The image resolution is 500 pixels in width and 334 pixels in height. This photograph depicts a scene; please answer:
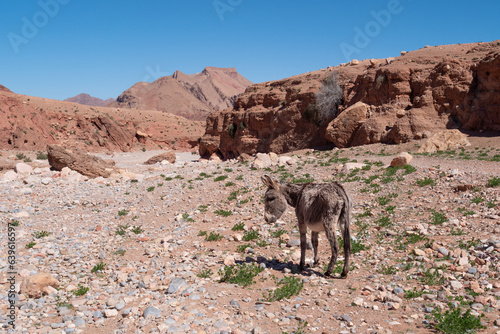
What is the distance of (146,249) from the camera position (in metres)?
10.0

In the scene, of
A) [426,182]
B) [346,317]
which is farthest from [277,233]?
[426,182]

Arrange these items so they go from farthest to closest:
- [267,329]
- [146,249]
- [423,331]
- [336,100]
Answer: [336,100], [146,249], [267,329], [423,331]

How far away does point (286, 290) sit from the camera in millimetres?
6594

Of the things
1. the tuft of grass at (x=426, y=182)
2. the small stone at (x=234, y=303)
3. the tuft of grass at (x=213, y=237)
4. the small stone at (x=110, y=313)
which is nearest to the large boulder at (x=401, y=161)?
the tuft of grass at (x=426, y=182)

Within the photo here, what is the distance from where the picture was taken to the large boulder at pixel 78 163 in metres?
25.8

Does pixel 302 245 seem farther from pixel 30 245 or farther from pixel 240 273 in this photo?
pixel 30 245

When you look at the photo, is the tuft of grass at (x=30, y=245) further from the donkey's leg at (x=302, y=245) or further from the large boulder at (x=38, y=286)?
the donkey's leg at (x=302, y=245)

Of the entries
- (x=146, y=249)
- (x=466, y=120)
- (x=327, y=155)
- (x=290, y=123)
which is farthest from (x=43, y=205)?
(x=466, y=120)

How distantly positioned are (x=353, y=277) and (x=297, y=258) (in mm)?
1657

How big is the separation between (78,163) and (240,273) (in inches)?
911

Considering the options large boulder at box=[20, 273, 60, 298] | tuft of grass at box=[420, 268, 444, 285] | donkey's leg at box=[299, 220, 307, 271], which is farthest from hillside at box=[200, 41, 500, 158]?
large boulder at box=[20, 273, 60, 298]

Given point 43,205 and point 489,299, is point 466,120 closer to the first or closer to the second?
point 489,299

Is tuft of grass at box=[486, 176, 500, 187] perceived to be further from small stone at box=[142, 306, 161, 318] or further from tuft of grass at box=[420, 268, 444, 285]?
small stone at box=[142, 306, 161, 318]

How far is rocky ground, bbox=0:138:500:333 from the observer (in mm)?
5879
